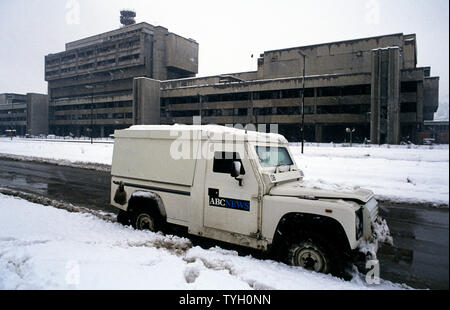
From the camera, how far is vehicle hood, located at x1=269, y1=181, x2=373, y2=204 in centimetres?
446

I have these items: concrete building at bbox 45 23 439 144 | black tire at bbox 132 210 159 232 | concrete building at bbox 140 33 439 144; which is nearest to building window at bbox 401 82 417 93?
concrete building at bbox 140 33 439 144

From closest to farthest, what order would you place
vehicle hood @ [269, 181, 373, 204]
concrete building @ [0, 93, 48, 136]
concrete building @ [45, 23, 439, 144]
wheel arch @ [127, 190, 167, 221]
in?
vehicle hood @ [269, 181, 373, 204]
wheel arch @ [127, 190, 167, 221]
concrete building @ [45, 23, 439, 144]
concrete building @ [0, 93, 48, 136]

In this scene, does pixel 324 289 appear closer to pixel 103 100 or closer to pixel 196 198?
pixel 196 198

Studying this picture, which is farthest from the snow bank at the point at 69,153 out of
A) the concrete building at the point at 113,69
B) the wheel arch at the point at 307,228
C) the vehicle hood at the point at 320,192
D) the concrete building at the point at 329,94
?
the concrete building at the point at 113,69

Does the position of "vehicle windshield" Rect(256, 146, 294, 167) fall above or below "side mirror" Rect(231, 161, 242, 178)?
above

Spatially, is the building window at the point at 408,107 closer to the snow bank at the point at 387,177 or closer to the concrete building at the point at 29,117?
the snow bank at the point at 387,177

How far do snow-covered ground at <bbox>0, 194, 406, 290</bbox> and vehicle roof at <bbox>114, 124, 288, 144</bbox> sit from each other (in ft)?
7.09

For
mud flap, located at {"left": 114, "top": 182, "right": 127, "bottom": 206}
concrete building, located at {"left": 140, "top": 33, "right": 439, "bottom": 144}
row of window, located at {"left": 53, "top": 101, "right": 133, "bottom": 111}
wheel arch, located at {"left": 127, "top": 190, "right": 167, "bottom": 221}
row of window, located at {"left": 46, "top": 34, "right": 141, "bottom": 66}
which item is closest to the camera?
wheel arch, located at {"left": 127, "top": 190, "right": 167, "bottom": 221}

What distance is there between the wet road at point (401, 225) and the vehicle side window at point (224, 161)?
3.18 m

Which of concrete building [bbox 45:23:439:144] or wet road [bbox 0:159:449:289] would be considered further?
concrete building [bbox 45:23:439:144]

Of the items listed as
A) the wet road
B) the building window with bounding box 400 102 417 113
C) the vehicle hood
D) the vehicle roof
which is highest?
the building window with bounding box 400 102 417 113

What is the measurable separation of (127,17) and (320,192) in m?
126

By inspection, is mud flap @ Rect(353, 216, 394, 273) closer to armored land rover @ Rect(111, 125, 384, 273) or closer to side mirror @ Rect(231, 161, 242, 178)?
Answer: armored land rover @ Rect(111, 125, 384, 273)

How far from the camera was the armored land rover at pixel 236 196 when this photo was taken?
4.37 m
